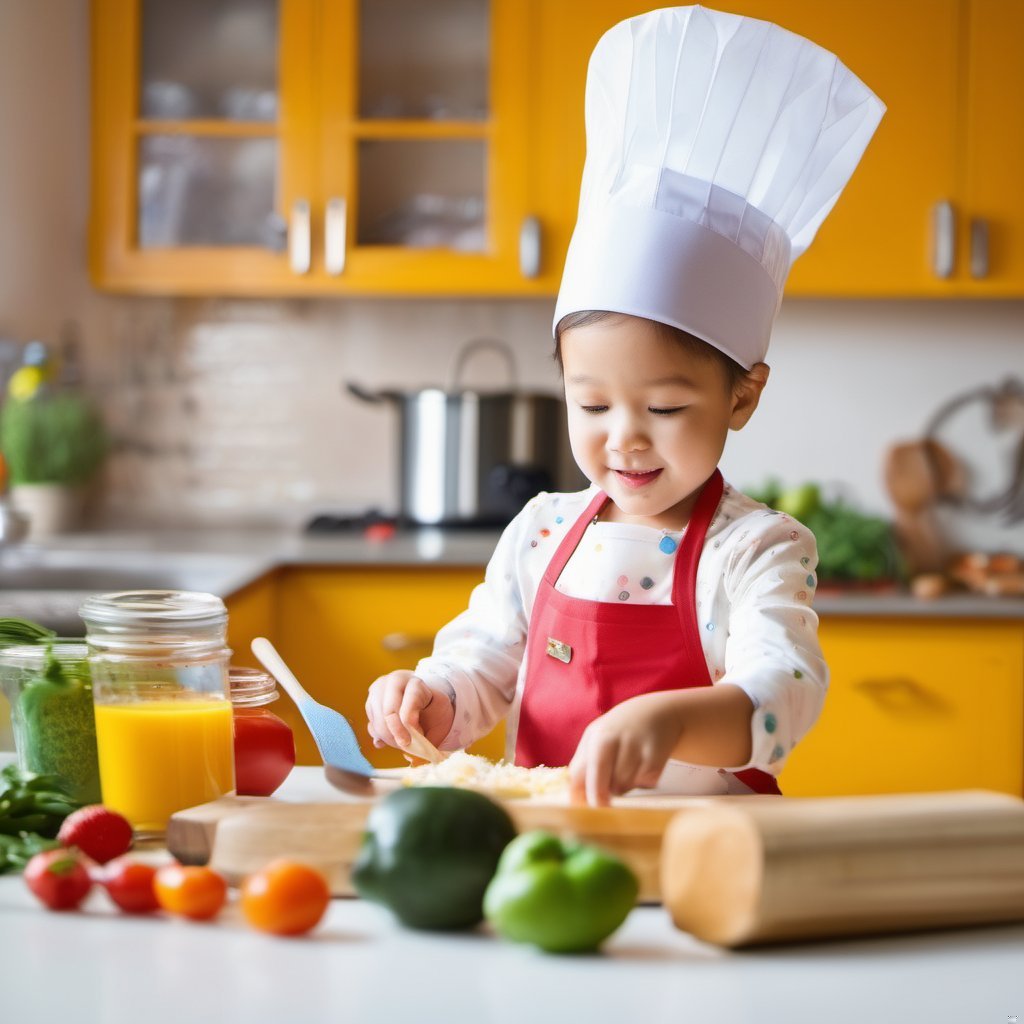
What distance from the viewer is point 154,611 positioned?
957 millimetres

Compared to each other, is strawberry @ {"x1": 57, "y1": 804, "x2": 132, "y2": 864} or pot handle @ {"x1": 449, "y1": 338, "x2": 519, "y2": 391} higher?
pot handle @ {"x1": 449, "y1": 338, "x2": 519, "y2": 391}

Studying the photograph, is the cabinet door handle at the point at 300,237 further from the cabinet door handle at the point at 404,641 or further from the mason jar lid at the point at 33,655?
the mason jar lid at the point at 33,655

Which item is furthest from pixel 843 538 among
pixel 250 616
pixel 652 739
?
pixel 652 739

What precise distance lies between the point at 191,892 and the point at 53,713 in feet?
0.91

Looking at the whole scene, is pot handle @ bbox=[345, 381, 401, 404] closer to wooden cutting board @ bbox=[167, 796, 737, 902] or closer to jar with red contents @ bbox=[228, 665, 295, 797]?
jar with red contents @ bbox=[228, 665, 295, 797]

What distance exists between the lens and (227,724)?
99 centimetres

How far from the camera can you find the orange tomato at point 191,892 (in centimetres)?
78

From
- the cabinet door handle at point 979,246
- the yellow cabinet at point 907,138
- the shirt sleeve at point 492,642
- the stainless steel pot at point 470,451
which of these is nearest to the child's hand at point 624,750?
the shirt sleeve at point 492,642

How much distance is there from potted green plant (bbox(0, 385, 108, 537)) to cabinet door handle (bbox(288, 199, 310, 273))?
588 mm

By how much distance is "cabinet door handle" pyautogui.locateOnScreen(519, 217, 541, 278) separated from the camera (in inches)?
110

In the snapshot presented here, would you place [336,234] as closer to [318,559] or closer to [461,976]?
[318,559]

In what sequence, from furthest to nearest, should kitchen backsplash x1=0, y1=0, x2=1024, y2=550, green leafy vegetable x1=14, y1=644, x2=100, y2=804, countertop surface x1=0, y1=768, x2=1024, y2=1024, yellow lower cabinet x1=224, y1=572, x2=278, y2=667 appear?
kitchen backsplash x1=0, y1=0, x2=1024, y2=550 < yellow lower cabinet x1=224, y1=572, x2=278, y2=667 < green leafy vegetable x1=14, y1=644, x2=100, y2=804 < countertop surface x1=0, y1=768, x2=1024, y2=1024

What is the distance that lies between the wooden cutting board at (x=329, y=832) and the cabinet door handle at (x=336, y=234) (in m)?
2.09

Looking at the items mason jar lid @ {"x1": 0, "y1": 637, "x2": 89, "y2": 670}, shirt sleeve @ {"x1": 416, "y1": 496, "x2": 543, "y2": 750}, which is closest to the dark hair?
shirt sleeve @ {"x1": 416, "y1": 496, "x2": 543, "y2": 750}
